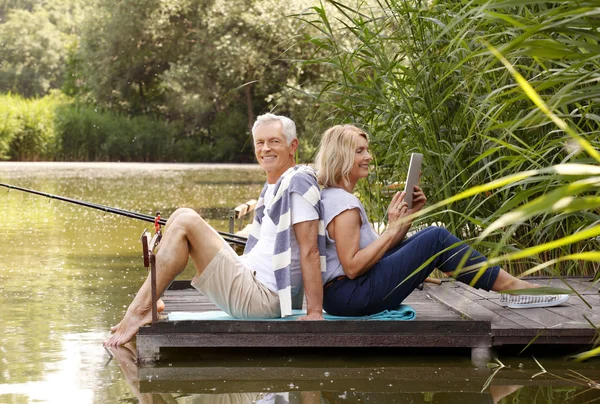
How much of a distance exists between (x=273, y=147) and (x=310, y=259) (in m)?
0.63

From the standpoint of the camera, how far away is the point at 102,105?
4081 cm

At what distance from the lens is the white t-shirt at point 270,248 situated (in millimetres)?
4512

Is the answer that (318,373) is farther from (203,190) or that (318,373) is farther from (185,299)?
(203,190)

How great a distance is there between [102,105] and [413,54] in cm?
3613

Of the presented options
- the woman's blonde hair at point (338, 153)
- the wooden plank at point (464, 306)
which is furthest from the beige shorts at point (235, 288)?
the wooden plank at point (464, 306)

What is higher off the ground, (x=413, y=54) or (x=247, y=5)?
(x=247, y=5)

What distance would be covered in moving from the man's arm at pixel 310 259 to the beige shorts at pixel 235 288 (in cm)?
22

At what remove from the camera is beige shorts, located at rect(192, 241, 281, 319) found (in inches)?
179

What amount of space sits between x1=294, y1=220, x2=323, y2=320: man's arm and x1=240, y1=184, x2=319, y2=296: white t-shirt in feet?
0.11

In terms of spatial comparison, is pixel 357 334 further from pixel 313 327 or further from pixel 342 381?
pixel 342 381

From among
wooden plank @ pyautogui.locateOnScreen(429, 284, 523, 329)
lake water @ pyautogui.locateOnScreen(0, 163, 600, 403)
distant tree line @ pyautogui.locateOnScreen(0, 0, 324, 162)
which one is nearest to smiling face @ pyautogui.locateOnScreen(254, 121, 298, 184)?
lake water @ pyautogui.locateOnScreen(0, 163, 600, 403)

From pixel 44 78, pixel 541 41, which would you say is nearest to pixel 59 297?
pixel 541 41

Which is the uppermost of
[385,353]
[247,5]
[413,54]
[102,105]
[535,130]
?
[247,5]

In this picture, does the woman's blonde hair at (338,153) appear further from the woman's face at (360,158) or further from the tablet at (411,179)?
the tablet at (411,179)
